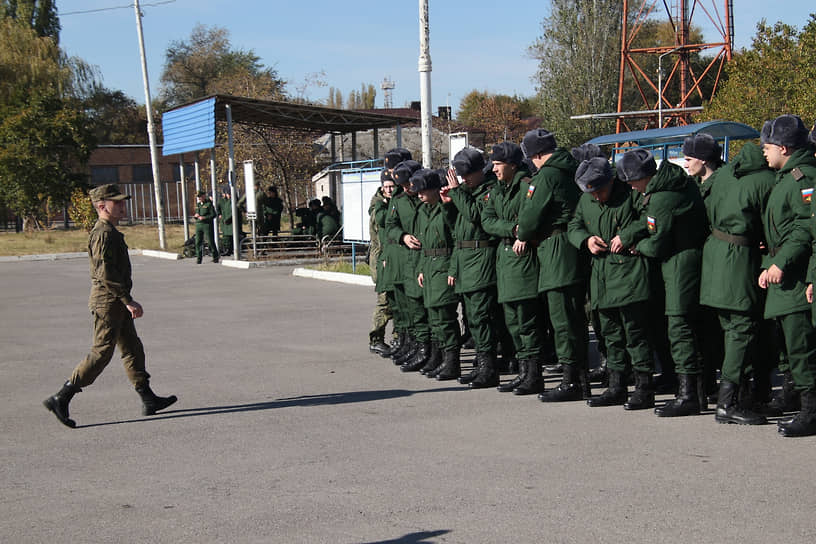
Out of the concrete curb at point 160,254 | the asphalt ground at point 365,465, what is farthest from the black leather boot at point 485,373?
the concrete curb at point 160,254

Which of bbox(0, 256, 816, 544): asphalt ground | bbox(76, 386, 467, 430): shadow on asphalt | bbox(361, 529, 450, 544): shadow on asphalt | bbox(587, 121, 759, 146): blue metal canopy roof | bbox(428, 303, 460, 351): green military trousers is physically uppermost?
bbox(587, 121, 759, 146): blue metal canopy roof

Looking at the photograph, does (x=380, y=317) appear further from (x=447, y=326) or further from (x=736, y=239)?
(x=736, y=239)

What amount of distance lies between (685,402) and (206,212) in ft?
60.7

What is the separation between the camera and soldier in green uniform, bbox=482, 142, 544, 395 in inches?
287

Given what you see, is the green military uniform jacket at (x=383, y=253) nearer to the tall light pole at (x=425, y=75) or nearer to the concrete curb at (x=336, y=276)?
the tall light pole at (x=425, y=75)

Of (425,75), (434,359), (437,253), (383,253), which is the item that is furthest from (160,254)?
(437,253)

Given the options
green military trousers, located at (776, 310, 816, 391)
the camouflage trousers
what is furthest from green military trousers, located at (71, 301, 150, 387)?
green military trousers, located at (776, 310, 816, 391)

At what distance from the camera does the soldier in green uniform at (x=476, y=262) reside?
7695mm

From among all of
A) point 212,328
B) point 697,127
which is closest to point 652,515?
point 212,328

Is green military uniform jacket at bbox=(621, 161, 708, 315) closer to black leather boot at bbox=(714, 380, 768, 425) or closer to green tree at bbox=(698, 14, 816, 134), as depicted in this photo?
black leather boot at bbox=(714, 380, 768, 425)

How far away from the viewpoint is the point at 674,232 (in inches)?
255

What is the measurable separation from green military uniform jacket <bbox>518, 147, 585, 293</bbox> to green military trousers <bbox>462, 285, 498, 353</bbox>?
679 mm

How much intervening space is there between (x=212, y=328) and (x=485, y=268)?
218 inches

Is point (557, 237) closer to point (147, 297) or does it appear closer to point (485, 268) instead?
point (485, 268)
